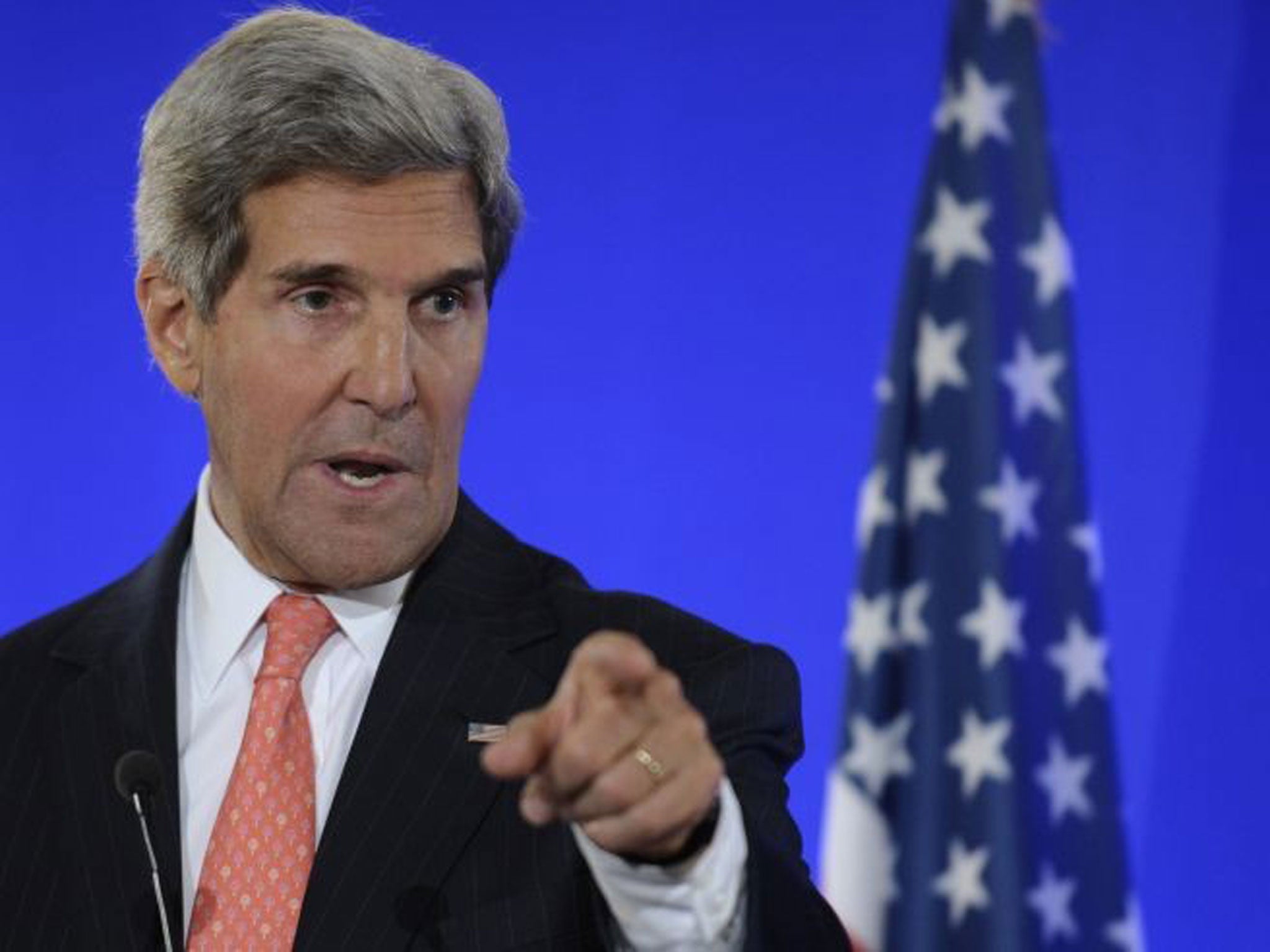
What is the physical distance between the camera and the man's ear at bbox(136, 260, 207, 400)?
6.49ft

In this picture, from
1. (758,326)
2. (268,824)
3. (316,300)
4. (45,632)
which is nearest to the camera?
(268,824)

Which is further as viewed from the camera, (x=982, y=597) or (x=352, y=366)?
(x=982, y=597)

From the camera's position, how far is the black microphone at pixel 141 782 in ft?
5.22

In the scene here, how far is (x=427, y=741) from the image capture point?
1.76 meters

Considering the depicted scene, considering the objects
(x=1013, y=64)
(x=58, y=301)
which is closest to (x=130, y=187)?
(x=58, y=301)

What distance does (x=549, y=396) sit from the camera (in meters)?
3.16

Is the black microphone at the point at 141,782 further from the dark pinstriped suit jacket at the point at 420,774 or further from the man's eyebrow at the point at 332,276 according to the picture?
the man's eyebrow at the point at 332,276

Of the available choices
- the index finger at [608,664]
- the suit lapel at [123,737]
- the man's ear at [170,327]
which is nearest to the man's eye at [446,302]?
the man's ear at [170,327]

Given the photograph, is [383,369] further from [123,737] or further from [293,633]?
[123,737]

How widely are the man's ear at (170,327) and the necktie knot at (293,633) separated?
0.84 ft

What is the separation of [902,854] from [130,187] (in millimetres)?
1518

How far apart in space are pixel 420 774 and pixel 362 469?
11.5 inches

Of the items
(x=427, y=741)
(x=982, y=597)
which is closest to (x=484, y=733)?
(x=427, y=741)

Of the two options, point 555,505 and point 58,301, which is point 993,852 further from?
point 58,301
